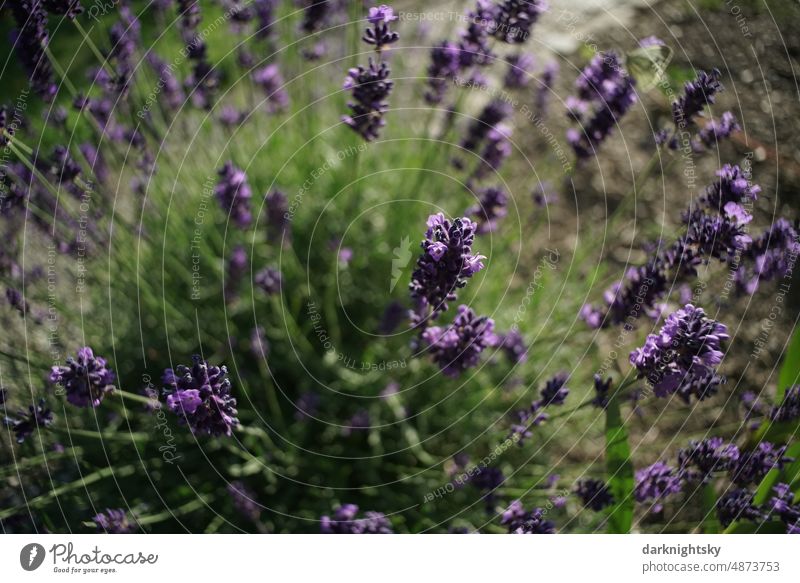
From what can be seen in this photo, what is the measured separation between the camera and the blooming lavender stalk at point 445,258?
1410 millimetres

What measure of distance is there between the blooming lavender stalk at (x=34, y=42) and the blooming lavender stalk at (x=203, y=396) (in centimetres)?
Answer: 101

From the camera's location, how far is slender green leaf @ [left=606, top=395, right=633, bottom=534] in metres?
1.71

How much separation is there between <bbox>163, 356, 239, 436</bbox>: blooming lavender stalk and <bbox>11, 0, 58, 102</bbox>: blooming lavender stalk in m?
1.01

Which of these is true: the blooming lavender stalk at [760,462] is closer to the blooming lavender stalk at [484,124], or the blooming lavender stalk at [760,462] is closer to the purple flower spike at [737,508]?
the purple flower spike at [737,508]

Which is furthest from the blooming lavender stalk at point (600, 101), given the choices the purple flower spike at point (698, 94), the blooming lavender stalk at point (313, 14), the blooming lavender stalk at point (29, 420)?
the blooming lavender stalk at point (29, 420)

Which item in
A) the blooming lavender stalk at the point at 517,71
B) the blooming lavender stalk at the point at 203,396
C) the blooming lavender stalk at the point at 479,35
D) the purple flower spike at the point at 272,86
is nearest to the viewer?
the blooming lavender stalk at the point at 203,396

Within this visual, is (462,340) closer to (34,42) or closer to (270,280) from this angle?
(270,280)

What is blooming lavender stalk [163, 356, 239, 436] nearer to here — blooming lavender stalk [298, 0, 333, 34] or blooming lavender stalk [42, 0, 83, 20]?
blooming lavender stalk [42, 0, 83, 20]

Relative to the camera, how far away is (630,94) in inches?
78.7

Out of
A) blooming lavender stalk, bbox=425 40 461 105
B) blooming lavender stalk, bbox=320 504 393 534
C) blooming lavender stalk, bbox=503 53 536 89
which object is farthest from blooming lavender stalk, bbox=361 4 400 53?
blooming lavender stalk, bbox=320 504 393 534
